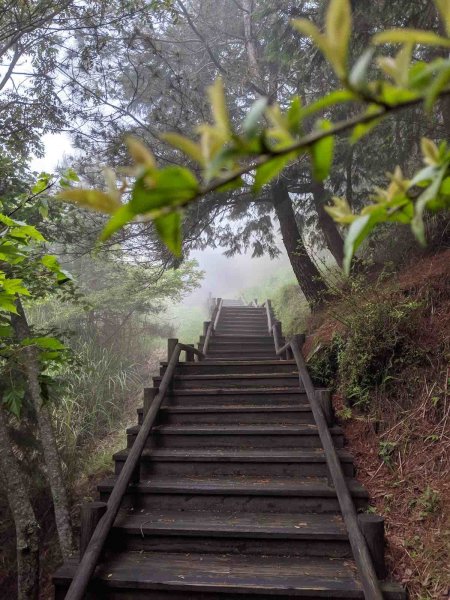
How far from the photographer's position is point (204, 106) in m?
6.14

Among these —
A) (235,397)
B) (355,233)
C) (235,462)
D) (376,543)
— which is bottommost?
(376,543)

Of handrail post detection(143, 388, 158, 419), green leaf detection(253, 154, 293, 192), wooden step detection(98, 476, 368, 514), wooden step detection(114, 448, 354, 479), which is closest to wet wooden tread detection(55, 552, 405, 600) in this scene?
wooden step detection(98, 476, 368, 514)

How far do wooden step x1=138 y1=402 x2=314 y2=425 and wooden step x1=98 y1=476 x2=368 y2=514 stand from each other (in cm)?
85

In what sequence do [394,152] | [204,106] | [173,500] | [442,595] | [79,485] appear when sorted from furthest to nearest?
[204,106], [394,152], [79,485], [173,500], [442,595]

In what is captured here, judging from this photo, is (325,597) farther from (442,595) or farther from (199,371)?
(199,371)

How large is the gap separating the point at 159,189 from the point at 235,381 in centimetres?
507

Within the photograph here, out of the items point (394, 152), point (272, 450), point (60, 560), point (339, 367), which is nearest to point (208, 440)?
point (272, 450)

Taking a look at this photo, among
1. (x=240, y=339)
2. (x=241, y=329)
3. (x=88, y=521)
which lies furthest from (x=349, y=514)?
(x=241, y=329)

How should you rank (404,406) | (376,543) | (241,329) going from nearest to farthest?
(376,543) < (404,406) < (241,329)

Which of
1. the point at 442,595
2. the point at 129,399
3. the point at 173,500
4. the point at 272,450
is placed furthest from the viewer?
the point at 129,399

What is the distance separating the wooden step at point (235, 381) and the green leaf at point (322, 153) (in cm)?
476

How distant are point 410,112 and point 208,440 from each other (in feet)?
15.1

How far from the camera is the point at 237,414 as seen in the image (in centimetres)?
451

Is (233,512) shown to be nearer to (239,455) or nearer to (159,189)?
(239,455)
